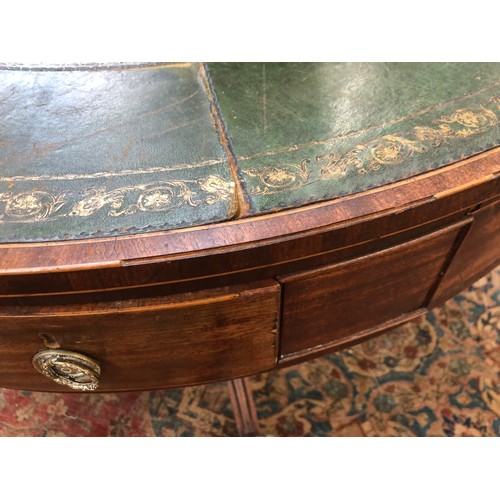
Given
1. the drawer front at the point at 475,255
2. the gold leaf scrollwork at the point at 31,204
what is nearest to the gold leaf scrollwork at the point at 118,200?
the gold leaf scrollwork at the point at 31,204

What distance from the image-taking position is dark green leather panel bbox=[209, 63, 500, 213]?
0.71 metres

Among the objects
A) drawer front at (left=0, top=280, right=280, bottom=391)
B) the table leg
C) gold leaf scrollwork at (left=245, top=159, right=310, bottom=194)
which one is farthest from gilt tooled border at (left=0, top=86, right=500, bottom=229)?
the table leg

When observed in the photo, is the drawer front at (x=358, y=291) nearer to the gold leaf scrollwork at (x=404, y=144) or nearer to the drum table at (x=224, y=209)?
the drum table at (x=224, y=209)

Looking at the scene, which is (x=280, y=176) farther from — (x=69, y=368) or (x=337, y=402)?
(x=337, y=402)

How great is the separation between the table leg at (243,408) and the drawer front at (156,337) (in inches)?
16.5

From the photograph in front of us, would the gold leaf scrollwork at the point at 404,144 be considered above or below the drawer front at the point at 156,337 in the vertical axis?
above

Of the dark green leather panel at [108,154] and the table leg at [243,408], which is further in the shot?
the table leg at [243,408]

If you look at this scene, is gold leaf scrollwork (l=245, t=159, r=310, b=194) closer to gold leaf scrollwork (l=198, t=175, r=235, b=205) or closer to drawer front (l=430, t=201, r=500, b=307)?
gold leaf scrollwork (l=198, t=175, r=235, b=205)

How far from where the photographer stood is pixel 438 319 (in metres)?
1.43

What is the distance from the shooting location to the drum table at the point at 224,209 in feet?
2.10

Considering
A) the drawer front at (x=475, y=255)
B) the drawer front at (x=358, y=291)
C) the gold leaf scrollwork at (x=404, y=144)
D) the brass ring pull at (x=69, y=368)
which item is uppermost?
the gold leaf scrollwork at (x=404, y=144)

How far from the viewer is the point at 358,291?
81cm

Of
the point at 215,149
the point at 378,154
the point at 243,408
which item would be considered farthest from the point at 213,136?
the point at 243,408

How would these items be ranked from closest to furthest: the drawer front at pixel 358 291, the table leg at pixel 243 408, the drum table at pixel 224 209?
the drum table at pixel 224 209 → the drawer front at pixel 358 291 → the table leg at pixel 243 408
